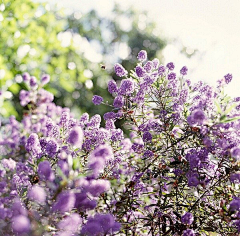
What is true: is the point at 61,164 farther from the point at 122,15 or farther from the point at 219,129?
the point at 122,15

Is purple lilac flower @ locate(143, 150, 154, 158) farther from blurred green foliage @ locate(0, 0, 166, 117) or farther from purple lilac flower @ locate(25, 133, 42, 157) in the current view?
blurred green foliage @ locate(0, 0, 166, 117)

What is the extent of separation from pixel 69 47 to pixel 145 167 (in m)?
2.99

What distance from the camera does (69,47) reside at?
4262 mm

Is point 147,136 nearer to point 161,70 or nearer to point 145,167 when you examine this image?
point 145,167

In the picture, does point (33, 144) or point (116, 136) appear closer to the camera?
point (33, 144)

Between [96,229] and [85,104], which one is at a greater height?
[85,104]

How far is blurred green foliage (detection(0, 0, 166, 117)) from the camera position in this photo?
11.7ft

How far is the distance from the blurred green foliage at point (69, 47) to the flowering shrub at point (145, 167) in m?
1.11

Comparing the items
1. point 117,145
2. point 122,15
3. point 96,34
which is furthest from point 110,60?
point 117,145

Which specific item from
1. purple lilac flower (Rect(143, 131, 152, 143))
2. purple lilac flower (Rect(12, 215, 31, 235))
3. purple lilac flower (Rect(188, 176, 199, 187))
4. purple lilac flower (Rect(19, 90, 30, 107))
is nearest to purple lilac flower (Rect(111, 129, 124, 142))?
purple lilac flower (Rect(143, 131, 152, 143))

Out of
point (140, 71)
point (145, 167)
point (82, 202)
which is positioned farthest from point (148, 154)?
point (82, 202)

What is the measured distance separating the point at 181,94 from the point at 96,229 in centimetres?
89

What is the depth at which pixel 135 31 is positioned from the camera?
14.6m

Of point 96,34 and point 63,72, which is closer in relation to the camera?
point 63,72
